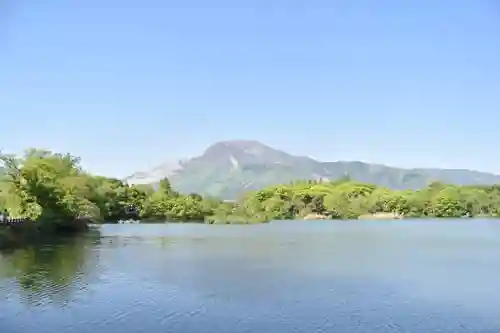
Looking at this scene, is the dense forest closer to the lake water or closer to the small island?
the small island

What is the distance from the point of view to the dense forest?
40.9m

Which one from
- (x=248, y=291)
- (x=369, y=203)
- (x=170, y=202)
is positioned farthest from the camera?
(x=369, y=203)

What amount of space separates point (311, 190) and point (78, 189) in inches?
2033

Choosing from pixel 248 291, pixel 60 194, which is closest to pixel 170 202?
pixel 60 194

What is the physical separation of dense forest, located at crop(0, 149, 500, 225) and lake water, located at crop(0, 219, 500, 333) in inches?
514

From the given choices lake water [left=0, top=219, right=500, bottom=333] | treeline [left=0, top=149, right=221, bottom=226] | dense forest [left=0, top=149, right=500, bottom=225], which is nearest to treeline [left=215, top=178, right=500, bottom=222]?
dense forest [left=0, top=149, right=500, bottom=225]

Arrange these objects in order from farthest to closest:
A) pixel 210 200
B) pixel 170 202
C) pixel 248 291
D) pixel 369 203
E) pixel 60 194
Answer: pixel 369 203
pixel 210 200
pixel 170 202
pixel 60 194
pixel 248 291

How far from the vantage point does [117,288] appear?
57.0 feet

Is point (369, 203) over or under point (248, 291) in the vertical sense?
over

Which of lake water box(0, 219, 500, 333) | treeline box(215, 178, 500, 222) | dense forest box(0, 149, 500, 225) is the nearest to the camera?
lake water box(0, 219, 500, 333)

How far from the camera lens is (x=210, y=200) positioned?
85562 millimetres

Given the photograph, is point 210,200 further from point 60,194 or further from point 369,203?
point 60,194

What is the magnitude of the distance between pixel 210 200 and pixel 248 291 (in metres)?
69.0

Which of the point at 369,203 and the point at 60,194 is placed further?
the point at 369,203
